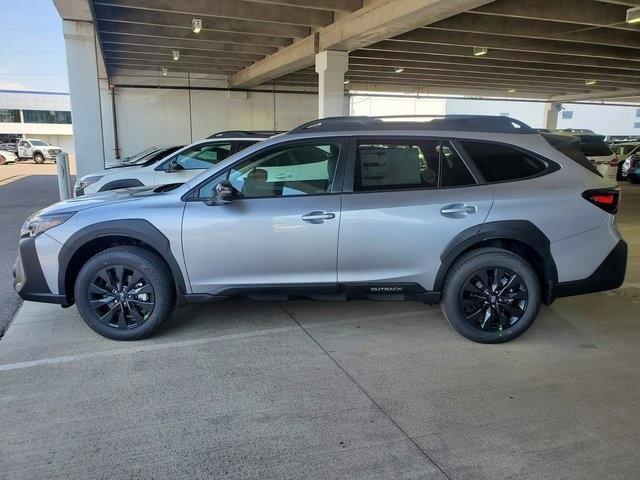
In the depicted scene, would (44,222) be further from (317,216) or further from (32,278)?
(317,216)

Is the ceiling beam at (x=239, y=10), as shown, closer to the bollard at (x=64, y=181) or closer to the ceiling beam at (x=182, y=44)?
the ceiling beam at (x=182, y=44)

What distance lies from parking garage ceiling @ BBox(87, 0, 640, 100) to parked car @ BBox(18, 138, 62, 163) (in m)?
19.0

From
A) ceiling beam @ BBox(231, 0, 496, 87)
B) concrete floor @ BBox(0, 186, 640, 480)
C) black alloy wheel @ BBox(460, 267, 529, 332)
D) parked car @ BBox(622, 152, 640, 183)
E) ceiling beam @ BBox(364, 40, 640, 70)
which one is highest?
ceiling beam @ BBox(364, 40, 640, 70)

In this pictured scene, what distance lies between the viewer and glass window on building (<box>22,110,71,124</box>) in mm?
56906

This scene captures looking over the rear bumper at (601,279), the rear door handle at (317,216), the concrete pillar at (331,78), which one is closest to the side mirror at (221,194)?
the rear door handle at (317,216)

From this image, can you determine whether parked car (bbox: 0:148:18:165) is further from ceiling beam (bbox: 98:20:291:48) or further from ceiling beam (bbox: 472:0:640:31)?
ceiling beam (bbox: 472:0:640:31)

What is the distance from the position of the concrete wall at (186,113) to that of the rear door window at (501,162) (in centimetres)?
→ 2041

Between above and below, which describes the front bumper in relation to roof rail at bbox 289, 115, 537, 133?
below

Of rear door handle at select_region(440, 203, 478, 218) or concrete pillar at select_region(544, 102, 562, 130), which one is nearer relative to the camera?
rear door handle at select_region(440, 203, 478, 218)

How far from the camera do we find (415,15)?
940 cm

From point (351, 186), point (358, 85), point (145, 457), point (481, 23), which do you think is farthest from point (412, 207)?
point (358, 85)

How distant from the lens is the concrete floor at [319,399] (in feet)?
8.81

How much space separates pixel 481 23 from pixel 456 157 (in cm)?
925

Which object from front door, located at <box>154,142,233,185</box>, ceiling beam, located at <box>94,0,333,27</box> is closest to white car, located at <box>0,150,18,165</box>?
ceiling beam, located at <box>94,0,333,27</box>
